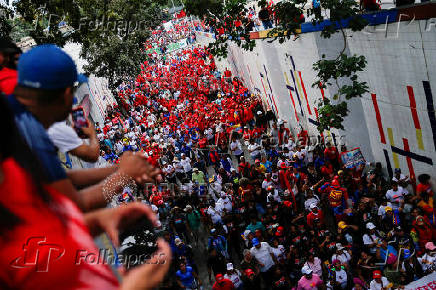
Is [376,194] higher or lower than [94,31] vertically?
lower

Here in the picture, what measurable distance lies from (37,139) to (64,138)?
862 mm

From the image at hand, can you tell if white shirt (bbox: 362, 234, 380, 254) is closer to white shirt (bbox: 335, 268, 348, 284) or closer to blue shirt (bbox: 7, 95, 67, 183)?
white shirt (bbox: 335, 268, 348, 284)

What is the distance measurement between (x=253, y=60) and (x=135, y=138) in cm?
767

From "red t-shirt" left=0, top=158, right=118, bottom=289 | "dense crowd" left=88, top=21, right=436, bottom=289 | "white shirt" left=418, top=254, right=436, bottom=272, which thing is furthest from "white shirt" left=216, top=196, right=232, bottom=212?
"red t-shirt" left=0, top=158, right=118, bottom=289

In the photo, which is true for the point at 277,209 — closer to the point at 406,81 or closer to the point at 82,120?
the point at 406,81

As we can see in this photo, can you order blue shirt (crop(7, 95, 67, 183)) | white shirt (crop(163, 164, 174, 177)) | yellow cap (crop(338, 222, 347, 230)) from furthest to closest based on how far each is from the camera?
white shirt (crop(163, 164, 174, 177)) < yellow cap (crop(338, 222, 347, 230)) < blue shirt (crop(7, 95, 67, 183))

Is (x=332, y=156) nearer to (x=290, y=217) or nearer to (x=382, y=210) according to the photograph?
(x=290, y=217)

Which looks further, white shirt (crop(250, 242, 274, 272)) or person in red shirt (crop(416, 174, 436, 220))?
white shirt (crop(250, 242, 274, 272))

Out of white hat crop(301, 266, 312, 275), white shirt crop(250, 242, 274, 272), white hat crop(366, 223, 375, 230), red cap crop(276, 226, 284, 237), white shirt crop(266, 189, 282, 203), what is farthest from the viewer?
white shirt crop(266, 189, 282, 203)

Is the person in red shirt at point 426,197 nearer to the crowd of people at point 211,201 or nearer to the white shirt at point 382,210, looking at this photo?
the crowd of people at point 211,201

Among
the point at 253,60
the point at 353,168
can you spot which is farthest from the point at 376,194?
the point at 253,60

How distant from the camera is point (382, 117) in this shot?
35.3ft

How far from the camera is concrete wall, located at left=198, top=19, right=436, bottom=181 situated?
28.2ft

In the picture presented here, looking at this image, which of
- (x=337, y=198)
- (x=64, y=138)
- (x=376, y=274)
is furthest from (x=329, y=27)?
(x=64, y=138)
